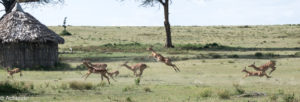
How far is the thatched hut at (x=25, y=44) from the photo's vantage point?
2733 cm

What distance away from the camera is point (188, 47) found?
42969mm

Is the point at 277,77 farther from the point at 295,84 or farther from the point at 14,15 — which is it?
the point at 14,15

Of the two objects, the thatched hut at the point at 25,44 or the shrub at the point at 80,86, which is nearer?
the shrub at the point at 80,86

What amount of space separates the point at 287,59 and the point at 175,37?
94.7 ft

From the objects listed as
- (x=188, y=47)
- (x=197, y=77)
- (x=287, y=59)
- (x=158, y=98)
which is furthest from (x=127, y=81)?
(x=188, y=47)

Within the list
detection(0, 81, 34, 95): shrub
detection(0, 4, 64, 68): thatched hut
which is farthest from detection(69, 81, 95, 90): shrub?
detection(0, 4, 64, 68): thatched hut

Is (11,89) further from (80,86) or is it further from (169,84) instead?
(169,84)

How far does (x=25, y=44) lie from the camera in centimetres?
2759

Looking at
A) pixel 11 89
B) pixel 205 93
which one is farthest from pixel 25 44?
pixel 205 93

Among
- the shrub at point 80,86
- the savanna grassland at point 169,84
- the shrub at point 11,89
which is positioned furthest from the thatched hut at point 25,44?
the shrub at point 11,89

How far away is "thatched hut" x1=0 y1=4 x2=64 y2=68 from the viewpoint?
89.7 feet

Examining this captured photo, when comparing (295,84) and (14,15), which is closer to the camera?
(295,84)

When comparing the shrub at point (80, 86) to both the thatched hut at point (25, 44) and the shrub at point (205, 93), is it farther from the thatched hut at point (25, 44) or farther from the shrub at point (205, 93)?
the thatched hut at point (25, 44)

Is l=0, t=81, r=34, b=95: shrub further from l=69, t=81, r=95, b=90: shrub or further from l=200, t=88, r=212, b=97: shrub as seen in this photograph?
l=200, t=88, r=212, b=97: shrub
